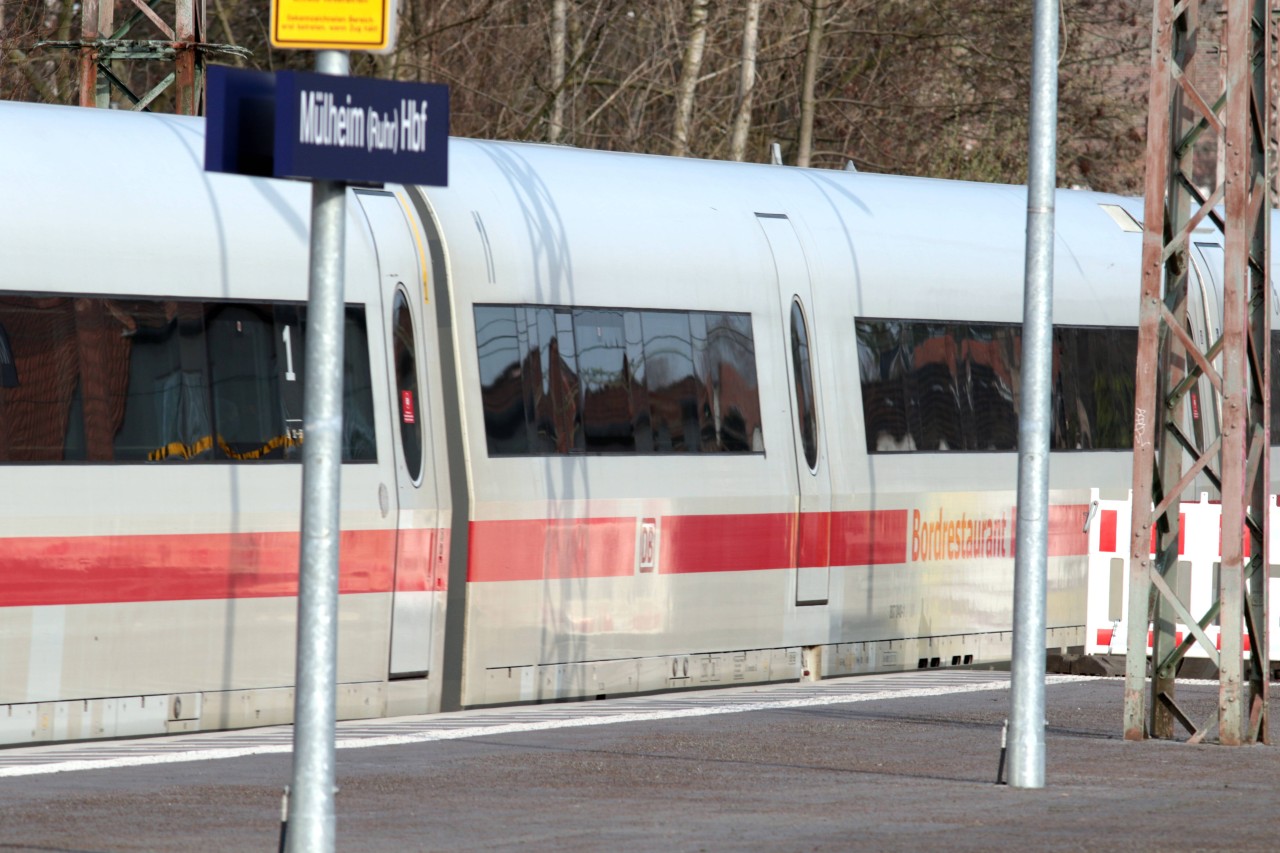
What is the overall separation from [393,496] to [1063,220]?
683cm

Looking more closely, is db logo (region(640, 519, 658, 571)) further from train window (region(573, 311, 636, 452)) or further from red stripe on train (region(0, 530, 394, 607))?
red stripe on train (region(0, 530, 394, 607))

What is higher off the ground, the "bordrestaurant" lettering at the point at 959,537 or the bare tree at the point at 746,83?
the bare tree at the point at 746,83

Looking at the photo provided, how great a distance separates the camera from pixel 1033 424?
1009cm

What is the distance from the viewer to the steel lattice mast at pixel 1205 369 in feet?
37.3

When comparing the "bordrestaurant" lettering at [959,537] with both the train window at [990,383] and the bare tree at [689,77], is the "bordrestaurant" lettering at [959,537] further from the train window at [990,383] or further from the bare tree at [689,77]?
the bare tree at [689,77]

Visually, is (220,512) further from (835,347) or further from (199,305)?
(835,347)

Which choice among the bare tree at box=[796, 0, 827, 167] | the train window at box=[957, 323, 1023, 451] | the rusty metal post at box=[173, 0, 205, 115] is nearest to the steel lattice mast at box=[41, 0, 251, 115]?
the rusty metal post at box=[173, 0, 205, 115]

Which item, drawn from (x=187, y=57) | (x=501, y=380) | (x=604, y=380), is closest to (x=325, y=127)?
(x=501, y=380)

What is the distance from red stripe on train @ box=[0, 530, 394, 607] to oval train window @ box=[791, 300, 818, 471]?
3.38 metres

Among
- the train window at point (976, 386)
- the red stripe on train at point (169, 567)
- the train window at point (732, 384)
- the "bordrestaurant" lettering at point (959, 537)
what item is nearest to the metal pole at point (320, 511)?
the red stripe on train at point (169, 567)

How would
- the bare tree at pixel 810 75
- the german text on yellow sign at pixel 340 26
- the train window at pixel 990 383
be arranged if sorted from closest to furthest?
Result: the german text on yellow sign at pixel 340 26, the train window at pixel 990 383, the bare tree at pixel 810 75

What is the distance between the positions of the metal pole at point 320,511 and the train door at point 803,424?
8.28 metres

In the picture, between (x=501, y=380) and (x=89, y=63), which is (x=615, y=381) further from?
(x=89, y=63)

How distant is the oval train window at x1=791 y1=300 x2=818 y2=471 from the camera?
1449 cm
